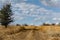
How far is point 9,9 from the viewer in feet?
198

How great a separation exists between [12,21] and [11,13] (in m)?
2.75

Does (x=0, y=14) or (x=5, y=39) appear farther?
(x=0, y=14)

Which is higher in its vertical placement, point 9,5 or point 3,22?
point 9,5

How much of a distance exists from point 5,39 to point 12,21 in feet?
118

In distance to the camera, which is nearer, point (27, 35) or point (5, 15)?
point (27, 35)

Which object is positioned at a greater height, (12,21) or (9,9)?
(9,9)

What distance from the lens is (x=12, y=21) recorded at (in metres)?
61.2

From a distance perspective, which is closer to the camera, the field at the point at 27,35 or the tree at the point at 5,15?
the field at the point at 27,35

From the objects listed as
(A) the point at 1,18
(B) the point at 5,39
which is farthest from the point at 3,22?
(B) the point at 5,39

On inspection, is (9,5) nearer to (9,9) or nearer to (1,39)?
(9,9)

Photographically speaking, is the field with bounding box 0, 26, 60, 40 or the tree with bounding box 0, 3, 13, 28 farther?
the tree with bounding box 0, 3, 13, 28

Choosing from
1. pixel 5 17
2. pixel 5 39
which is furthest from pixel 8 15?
pixel 5 39

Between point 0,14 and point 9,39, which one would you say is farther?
point 0,14

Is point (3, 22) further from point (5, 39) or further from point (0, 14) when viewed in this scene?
point (5, 39)
